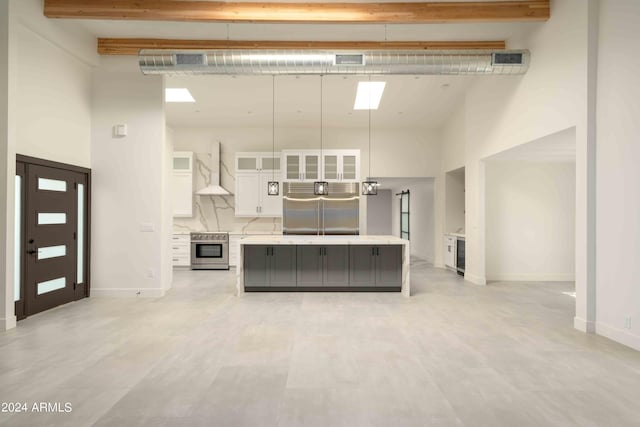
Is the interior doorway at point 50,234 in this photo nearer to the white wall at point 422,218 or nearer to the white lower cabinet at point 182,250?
the white lower cabinet at point 182,250

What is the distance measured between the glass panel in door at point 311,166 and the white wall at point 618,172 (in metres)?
5.22

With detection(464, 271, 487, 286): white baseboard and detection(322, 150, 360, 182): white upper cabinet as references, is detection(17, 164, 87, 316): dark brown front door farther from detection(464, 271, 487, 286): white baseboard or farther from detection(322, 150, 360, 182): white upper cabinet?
detection(464, 271, 487, 286): white baseboard

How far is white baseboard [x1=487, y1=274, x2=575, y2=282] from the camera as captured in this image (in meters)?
6.97

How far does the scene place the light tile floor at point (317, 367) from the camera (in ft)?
7.48

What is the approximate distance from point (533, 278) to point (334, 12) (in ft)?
19.3

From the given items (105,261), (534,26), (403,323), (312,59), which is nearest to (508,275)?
(403,323)

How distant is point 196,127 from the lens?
8812 millimetres

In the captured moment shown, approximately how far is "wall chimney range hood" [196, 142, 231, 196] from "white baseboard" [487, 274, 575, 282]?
5.93 m

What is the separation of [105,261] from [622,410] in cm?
615

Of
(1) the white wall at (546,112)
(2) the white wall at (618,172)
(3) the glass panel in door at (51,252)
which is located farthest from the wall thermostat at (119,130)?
(2) the white wall at (618,172)

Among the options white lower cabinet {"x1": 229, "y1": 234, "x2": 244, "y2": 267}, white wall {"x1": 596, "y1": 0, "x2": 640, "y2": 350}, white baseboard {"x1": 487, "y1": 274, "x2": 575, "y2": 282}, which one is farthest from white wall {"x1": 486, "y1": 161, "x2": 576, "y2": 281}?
white lower cabinet {"x1": 229, "y1": 234, "x2": 244, "y2": 267}

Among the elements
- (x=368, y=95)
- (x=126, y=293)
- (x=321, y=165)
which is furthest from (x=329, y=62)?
(x=126, y=293)

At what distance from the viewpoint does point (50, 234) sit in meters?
4.76

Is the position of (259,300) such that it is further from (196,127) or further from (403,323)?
(196,127)
